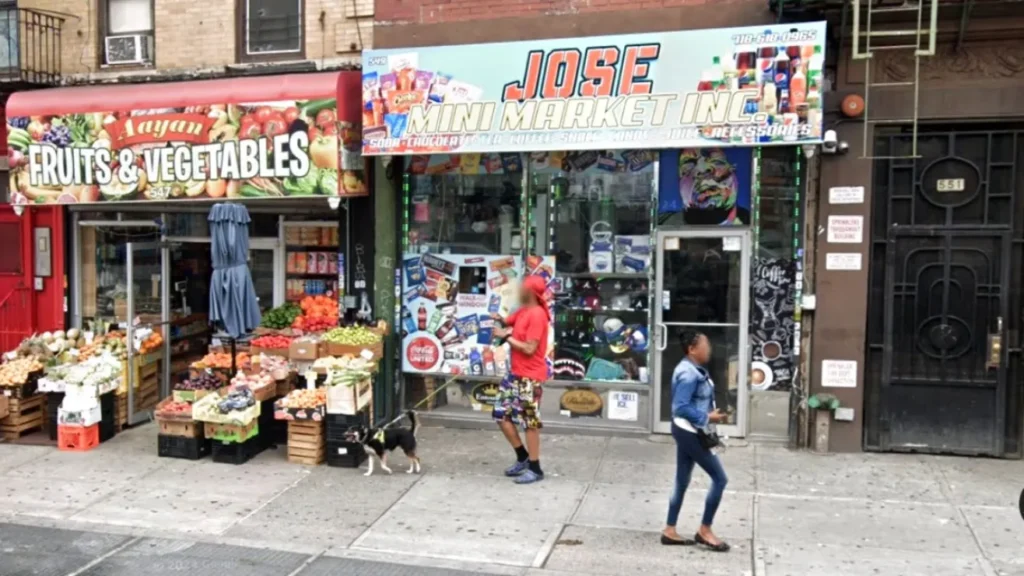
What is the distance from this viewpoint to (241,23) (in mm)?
10570

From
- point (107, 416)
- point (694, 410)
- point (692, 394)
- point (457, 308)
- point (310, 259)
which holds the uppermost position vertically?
point (310, 259)

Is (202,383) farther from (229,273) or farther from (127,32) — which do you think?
(127,32)

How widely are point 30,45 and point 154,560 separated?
7.54m

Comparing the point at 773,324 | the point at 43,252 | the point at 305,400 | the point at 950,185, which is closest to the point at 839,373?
the point at 773,324

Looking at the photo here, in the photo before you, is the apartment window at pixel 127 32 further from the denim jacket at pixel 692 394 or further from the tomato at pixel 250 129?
the denim jacket at pixel 692 394

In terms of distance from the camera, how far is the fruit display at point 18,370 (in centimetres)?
967

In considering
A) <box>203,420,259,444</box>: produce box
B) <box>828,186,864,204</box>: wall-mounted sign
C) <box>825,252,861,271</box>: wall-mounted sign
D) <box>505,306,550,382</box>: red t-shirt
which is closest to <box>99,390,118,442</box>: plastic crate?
<box>203,420,259,444</box>: produce box

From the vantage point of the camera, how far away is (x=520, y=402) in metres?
7.87

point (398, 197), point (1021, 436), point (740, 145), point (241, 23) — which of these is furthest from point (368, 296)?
point (1021, 436)

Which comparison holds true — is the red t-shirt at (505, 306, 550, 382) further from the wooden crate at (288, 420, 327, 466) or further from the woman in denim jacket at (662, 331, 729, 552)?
the wooden crate at (288, 420, 327, 466)

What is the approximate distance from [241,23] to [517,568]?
7.45 m

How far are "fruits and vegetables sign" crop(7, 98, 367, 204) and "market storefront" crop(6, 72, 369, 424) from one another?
0.4 inches

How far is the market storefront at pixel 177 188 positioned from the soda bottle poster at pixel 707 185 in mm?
3334

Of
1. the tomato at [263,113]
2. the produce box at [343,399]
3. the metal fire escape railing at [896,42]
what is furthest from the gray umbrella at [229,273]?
the metal fire escape railing at [896,42]
